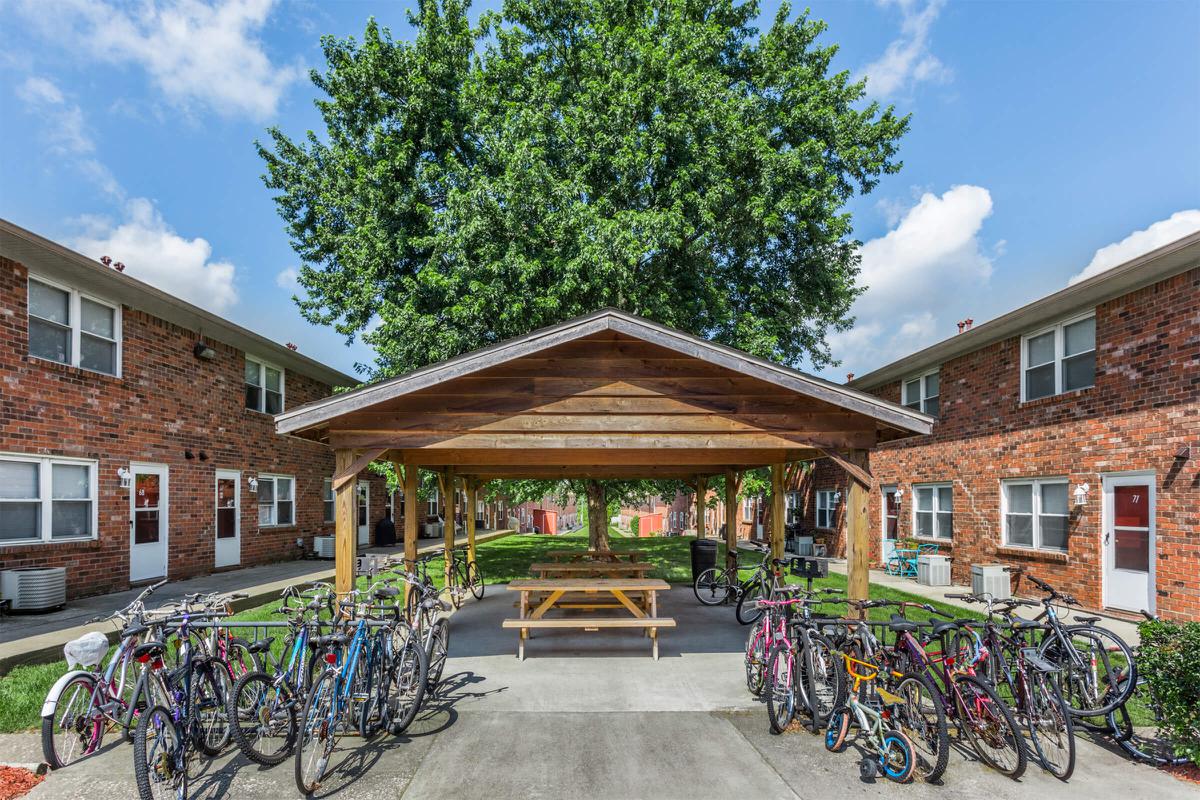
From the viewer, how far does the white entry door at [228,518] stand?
14273mm

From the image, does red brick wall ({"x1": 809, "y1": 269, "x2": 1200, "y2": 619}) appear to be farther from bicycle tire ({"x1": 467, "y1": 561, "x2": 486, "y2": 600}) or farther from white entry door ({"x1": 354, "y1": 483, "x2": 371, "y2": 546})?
white entry door ({"x1": 354, "y1": 483, "x2": 371, "y2": 546})

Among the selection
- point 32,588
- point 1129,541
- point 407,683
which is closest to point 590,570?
point 407,683

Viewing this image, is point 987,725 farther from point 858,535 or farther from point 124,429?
point 124,429

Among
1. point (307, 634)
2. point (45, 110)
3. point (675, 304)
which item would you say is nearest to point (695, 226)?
point (675, 304)

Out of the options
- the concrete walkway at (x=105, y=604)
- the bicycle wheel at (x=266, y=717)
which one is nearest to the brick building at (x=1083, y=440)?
the bicycle wheel at (x=266, y=717)

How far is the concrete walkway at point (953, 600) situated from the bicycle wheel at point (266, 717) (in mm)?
5806

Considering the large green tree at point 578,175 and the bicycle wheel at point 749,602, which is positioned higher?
the large green tree at point 578,175

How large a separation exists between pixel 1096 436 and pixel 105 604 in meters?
16.4

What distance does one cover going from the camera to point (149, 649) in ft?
14.5

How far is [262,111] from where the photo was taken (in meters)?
14.8

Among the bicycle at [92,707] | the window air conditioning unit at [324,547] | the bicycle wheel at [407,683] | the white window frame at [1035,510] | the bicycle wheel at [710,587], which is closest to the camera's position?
the bicycle at [92,707]

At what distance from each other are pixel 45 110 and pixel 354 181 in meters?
5.58

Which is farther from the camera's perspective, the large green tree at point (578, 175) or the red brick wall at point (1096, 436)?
the large green tree at point (578, 175)

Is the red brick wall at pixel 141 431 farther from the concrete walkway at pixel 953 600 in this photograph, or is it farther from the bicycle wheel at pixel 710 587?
the concrete walkway at pixel 953 600
